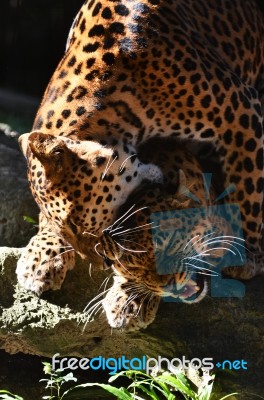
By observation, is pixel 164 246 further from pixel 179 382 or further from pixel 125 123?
pixel 179 382

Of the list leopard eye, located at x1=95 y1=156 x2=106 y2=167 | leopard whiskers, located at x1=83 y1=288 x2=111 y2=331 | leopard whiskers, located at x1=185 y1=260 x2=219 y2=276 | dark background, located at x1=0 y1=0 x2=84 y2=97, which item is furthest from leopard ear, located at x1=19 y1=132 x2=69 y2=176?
dark background, located at x1=0 y1=0 x2=84 y2=97

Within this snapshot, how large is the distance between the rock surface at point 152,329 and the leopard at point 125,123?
0.20 m

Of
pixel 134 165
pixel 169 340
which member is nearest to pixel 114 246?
pixel 134 165

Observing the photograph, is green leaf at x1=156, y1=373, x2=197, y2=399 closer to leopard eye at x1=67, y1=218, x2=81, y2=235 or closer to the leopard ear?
leopard eye at x1=67, y1=218, x2=81, y2=235

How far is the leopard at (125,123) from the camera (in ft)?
19.6

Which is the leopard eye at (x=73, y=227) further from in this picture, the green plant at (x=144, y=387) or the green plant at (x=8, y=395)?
the green plant at (x=8, y=395)

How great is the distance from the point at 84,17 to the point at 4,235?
2070 mm

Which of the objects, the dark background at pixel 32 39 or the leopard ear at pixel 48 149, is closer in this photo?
the leopard ear at pixel 48 149

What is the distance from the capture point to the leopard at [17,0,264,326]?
235 inches

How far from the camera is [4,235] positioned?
7703mm

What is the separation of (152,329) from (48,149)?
1.85 meters


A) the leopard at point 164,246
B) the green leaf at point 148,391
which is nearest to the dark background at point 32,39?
the leopard at point 164,246

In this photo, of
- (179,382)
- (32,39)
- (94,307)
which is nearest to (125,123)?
(94,307)

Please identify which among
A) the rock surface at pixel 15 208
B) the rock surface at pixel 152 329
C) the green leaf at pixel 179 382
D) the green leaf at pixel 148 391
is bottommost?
the green leaf at pixel 148 391
